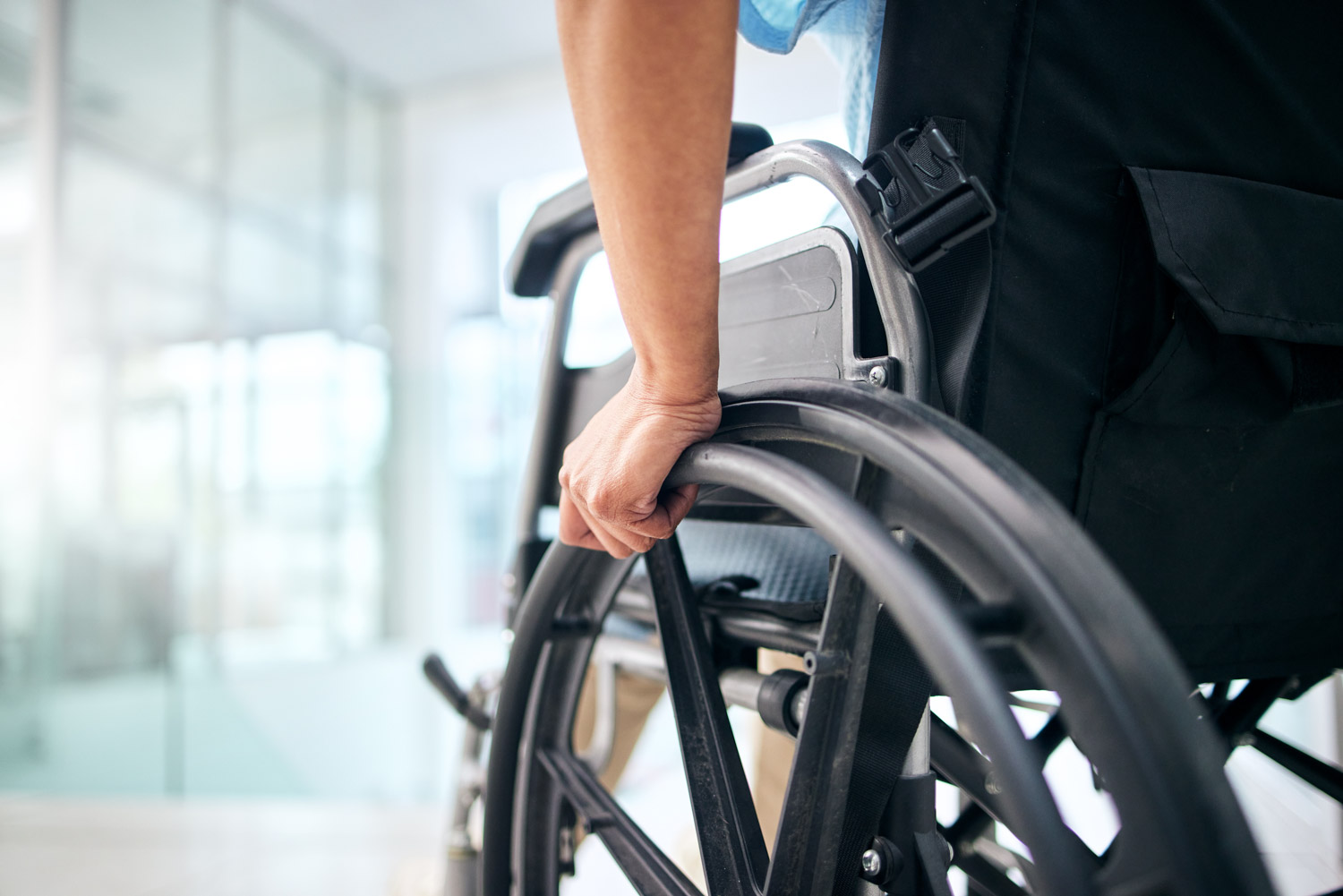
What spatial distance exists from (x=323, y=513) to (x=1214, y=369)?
131 inches

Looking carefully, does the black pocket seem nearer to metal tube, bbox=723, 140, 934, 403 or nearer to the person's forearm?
metal tube, bbox=723, 140, 934, 403

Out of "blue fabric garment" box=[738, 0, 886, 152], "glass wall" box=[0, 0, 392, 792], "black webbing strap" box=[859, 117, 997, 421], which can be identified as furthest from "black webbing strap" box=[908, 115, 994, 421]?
"glass wall" box=[0, 0, 392, 792]

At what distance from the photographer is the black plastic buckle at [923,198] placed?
425 millimetres

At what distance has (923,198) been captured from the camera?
44cm

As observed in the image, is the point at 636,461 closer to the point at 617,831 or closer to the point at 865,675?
the point at 865,675

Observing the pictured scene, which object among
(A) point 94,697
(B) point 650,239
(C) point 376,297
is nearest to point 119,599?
(A) point 94,697

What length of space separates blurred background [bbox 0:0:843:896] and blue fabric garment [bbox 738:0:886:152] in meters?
1.32

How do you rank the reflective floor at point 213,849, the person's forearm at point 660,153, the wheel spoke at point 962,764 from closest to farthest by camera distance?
the person's forearm at point 660,153, the wheel spoke at point 962,764, the reflective floor at point 213,849

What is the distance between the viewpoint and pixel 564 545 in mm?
559

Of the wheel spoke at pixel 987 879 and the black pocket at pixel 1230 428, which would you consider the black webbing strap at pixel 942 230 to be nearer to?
the black pocket at pixel 1230 428

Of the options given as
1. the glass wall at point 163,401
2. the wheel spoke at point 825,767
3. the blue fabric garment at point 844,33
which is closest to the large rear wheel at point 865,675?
the wheel spoke at point 825,767

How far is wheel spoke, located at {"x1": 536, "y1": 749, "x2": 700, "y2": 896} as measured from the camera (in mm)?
512

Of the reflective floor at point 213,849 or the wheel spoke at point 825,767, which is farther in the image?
the reflective floor at point 213,849

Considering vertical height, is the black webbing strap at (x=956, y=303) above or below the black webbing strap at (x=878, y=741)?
above
